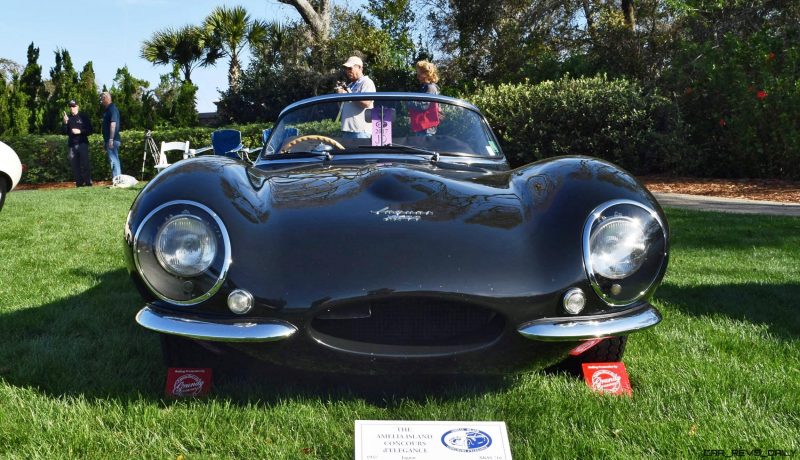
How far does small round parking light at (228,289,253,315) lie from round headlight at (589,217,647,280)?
109cm

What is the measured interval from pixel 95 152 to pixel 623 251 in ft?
53.6

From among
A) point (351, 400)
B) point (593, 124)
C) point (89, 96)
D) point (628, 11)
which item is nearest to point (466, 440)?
point (351, 400)

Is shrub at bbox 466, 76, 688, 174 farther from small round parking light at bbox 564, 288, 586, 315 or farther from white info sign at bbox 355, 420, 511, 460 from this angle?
white info sign at bbox 355, 420, 511, 460

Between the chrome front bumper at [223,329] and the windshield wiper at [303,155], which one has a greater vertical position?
the windshield wiper at [303,155]

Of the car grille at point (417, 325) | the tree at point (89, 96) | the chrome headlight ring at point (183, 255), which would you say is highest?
the tree at point (89, 96)

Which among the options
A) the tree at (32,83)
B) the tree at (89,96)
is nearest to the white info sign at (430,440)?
the tree at (89,96)

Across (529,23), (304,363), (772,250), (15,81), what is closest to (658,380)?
(304,363)

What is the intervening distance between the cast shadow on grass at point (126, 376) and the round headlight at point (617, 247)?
61cm

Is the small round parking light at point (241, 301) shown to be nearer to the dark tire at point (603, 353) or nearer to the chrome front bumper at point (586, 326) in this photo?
the chrome front bumper at point (586, 326)

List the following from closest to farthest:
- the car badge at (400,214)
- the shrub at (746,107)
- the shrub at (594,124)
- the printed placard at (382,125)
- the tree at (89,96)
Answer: the car badge at (400,214), the printed placard at (382,125), the shrub at (746,107), the shrub at (594,124), the tree at (89,96)

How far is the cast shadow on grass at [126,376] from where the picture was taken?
7.92 feet

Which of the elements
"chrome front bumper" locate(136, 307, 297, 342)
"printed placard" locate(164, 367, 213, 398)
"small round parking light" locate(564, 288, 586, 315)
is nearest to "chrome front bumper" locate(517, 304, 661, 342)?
"small round parking light" locate(564, 288, 586, 315)

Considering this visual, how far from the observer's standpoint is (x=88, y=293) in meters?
3.97

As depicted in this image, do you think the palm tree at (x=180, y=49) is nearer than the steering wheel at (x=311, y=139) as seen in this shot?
No
